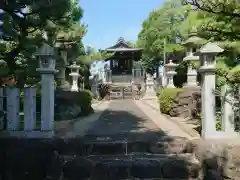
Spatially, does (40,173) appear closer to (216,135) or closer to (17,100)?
(17,100)

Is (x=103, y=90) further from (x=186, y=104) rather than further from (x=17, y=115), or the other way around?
(x=17, y=115)

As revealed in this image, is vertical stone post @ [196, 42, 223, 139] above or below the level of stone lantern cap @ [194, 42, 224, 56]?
below

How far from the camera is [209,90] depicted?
19.7 feet

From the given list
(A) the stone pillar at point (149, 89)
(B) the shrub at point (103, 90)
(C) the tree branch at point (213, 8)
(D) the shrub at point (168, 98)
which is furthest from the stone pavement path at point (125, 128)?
(B) the shrub at point (103, 90)

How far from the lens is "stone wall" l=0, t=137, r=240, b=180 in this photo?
5305 millimetres

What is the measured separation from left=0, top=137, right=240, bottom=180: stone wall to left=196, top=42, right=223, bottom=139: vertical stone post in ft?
1.08

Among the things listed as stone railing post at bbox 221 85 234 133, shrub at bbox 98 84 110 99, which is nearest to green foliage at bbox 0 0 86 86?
stone railing post at bbox 221 85 234 133

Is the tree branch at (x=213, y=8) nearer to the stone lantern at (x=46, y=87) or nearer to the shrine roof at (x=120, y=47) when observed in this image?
the stone lantern at (x=46, y=87)

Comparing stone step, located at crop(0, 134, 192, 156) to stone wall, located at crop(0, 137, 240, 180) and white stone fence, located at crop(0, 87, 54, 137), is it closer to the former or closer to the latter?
stone wall, located at crop(0, 137, 240, 180)

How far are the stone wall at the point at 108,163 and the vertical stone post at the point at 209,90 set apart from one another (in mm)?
329

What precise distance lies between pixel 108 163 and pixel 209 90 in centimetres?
235

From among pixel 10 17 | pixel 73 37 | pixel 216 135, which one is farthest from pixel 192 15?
pixel 73 37

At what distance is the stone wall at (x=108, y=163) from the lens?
5305 mm

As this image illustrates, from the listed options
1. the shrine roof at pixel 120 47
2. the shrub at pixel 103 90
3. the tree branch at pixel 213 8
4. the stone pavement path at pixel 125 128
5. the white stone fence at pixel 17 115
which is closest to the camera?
the tree branch at pixel 213 8
